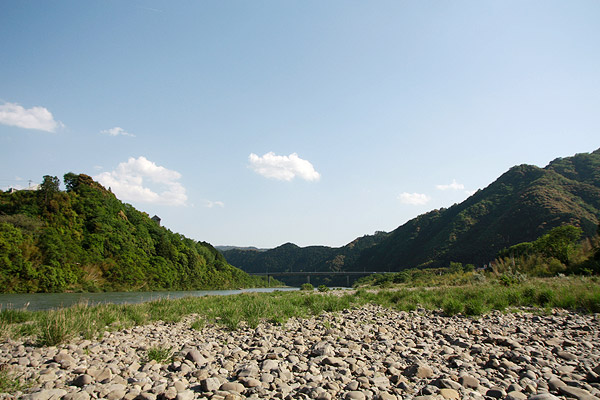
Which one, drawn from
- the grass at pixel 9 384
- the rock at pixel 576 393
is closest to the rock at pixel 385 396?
the rock at pixel 576 393

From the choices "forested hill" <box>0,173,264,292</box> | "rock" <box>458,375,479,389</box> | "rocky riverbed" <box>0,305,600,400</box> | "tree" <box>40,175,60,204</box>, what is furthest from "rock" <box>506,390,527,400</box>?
"tree" <box>40,175,60,204</box>

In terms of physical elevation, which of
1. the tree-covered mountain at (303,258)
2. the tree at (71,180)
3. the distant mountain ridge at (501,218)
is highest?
the tree at (71,180)

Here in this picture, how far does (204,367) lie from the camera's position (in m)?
5.44

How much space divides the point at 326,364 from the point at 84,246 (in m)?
67.5

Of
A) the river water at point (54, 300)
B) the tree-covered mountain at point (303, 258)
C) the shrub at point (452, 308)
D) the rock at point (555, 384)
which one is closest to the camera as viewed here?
the rock at point (555, 384)

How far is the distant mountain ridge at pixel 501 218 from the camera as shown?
60938 mm

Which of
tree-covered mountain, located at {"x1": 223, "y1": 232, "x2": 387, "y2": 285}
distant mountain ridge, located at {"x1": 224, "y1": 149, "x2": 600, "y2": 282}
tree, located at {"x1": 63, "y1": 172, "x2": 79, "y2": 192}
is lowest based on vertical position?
tree-covered mountain, located at {"x1": 223, "y1": 232, "x2": 387, "y2": 285}

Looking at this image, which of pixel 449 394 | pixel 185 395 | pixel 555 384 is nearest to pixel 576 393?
pixel 555 384

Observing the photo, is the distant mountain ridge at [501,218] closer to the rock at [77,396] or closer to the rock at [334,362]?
the rock at [334,362]

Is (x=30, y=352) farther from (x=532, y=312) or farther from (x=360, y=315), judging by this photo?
(x=532, y=312)

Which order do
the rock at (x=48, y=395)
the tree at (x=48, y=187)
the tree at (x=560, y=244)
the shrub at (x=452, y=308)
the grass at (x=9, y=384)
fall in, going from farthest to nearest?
the tree at (x=48, y=187), the tree at (x=560, y=244), the shrub at (x=452, y=308), the grass at (x=9, y=384), the rock at (x=48, y=395)

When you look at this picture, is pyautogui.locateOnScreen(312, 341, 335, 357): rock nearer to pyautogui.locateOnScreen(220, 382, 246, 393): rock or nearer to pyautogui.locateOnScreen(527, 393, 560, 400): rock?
pyautogui.locateOnScreen(220, 382, 246, 393): rock

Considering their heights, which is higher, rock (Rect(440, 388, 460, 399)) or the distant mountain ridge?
the distant mountain ridge

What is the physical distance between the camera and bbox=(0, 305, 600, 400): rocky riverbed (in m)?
4.31
